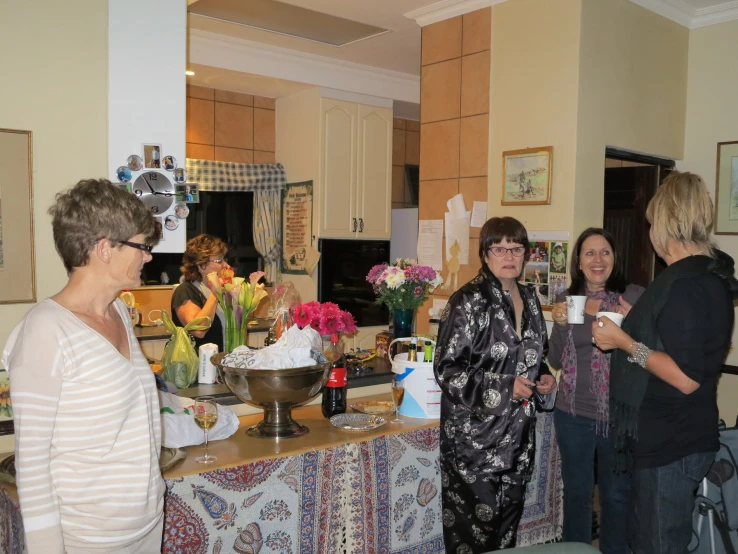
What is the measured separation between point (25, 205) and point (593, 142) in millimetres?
2663

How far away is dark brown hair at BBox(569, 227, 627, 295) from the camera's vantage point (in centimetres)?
251

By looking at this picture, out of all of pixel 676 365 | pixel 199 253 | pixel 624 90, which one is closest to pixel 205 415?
pixel 676 365

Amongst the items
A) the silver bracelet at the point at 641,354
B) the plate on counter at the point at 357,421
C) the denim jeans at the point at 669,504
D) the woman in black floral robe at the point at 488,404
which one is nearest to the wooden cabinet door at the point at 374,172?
the plate on counter at the point at 357,421

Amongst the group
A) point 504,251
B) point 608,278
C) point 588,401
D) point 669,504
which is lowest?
point 669,504

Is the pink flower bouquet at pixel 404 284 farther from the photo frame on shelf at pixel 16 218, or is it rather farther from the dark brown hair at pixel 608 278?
the photo frame on shelf at pixel 16 218

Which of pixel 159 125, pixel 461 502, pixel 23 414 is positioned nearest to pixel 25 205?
pixel 159 125

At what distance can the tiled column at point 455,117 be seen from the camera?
3.66m

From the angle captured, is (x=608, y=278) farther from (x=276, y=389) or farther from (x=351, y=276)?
(x=351, y=276)

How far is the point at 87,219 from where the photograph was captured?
1287 mm

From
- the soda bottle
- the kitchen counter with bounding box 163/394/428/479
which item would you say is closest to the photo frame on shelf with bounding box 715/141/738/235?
the kitchen counter with bounding box 163/394/428/479

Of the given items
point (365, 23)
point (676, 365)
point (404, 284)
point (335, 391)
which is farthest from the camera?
point (365, 23)

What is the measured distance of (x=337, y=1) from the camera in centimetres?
369

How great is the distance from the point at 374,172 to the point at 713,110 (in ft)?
8.57

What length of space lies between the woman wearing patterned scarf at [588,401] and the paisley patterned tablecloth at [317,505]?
0.84ft
